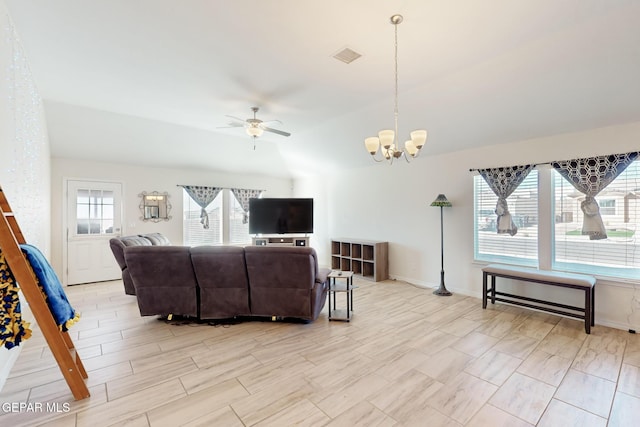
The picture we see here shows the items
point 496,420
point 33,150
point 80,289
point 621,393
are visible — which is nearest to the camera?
point 496,420

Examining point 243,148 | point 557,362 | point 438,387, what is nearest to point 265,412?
point 438,387

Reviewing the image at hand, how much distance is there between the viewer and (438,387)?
90.7 inches

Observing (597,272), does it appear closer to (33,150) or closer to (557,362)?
(557,362)

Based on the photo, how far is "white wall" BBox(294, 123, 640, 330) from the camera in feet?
11.5

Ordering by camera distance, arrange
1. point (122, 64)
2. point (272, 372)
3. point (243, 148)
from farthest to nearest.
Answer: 1. point (243, 148)
2. point (122, 64)
3. point (272, 372)

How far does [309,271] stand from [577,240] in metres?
3.62

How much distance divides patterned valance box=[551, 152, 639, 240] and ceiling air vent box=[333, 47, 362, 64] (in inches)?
124

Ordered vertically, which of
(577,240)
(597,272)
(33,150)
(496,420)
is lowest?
(496,420)

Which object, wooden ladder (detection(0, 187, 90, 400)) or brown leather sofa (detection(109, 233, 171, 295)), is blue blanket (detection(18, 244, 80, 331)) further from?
brown leather sofa (detection(109, 233, 171, 295))

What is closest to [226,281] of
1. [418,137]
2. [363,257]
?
[418,137]

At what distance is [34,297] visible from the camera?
1.86 meters

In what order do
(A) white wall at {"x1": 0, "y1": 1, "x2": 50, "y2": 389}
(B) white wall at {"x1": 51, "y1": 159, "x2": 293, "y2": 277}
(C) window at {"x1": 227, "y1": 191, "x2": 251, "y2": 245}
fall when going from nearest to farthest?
(A) white wall at {"x1": 0, "y1": 1, "x2": 50, "y2": 389} < (B) white wall at {"x1": 51, "y1": 159, "x2": 293, "y2": 277} < (C) window at {"x1": 227, "y1": 191, "x2": 251, "y2": 245}
